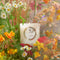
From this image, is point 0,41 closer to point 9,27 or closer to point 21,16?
point 9,27

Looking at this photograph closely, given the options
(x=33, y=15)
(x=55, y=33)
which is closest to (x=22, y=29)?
(x=33, y=15)

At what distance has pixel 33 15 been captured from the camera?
3.17ft

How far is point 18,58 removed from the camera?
34.6 inches

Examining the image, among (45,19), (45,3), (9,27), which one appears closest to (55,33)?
(45,19)

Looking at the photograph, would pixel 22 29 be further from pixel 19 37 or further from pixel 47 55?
pixel 47 55

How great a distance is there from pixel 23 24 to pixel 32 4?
0.19 m

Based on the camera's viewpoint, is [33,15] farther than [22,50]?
Yes

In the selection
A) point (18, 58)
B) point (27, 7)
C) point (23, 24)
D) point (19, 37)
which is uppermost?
point (27, 7)

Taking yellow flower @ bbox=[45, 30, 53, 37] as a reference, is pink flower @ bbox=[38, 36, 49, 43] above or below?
below

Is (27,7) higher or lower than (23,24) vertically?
higher

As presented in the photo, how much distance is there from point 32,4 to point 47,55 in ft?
1.38

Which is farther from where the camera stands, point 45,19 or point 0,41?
point 45,19

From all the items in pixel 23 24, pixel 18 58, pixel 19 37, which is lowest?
pixel 18 58

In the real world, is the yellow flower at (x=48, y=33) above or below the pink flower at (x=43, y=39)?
above
